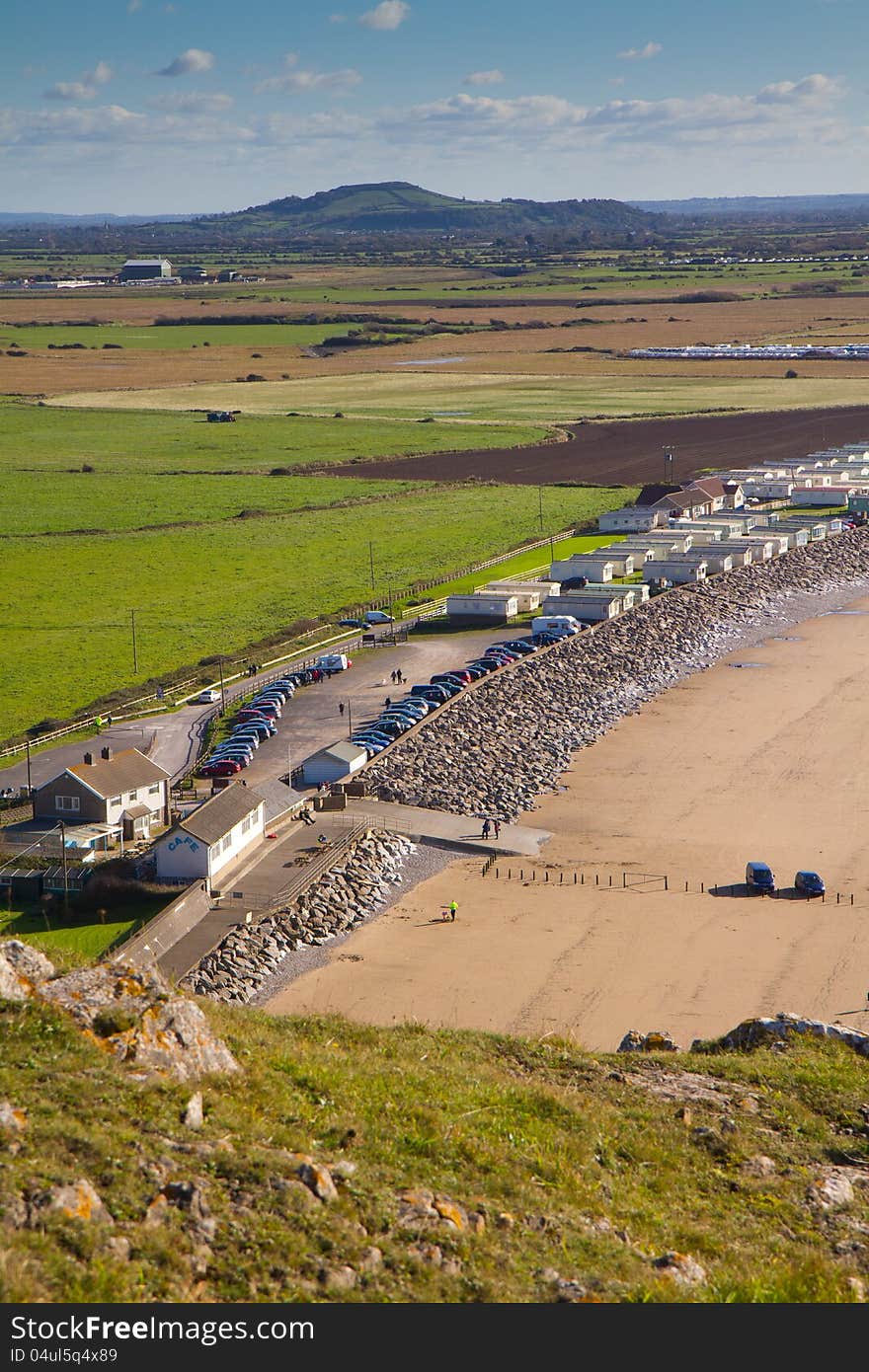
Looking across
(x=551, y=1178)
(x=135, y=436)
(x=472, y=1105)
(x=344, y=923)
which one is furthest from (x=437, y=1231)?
(x=135, y=436)

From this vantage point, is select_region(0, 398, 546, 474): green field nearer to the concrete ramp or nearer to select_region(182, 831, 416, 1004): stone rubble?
the concrete ramp

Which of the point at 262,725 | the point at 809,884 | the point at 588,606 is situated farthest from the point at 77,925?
the point at 588,606

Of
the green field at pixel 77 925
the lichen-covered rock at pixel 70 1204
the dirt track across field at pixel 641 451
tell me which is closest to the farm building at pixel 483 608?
the green field at pixel 77 925

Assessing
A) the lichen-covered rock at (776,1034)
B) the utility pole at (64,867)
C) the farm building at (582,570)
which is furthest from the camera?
the farm building at (582,570)

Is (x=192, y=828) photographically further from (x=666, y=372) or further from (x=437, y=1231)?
(x=666, y=372)

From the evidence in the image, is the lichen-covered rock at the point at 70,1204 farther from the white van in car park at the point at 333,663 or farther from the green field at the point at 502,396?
the green field at the point at 502,396
